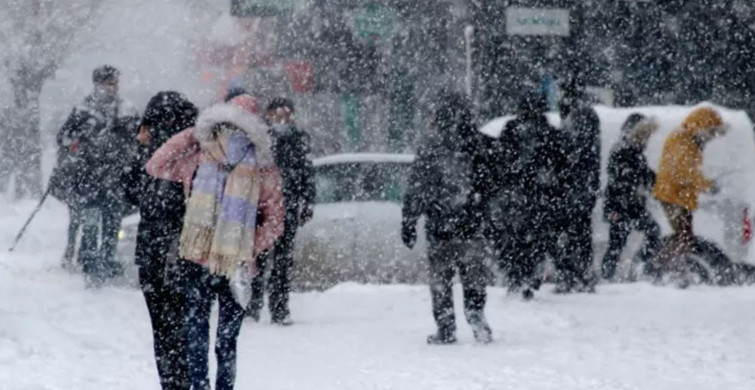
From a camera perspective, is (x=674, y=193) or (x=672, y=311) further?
(x=674, y=193)

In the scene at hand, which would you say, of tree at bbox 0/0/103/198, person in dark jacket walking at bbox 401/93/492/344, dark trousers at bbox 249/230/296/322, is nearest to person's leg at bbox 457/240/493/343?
person in dark jacket walking at bbox 401/93/492/344

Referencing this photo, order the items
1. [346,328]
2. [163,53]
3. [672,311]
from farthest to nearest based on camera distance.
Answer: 1. [163,53]
2. [672,311]
3. [346,328]

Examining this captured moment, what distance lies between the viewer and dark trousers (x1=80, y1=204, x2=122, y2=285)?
43.7ft

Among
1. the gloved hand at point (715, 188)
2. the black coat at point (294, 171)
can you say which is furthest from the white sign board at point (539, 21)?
the black coat at point (294, 171)

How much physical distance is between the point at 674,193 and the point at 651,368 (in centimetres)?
471

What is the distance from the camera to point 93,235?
1361 cm

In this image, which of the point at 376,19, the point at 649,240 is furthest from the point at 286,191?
the point at 376,19

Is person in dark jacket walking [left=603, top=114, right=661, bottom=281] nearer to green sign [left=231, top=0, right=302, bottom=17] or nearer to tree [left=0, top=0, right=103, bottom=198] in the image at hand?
green sign [left=231, top=0, right=302, bottom=17]

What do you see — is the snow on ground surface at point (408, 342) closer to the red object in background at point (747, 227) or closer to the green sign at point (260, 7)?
the red object in background at point (747, 227)

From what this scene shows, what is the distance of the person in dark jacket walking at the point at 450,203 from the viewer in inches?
393

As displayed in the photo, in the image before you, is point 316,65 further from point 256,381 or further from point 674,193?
point 256,381

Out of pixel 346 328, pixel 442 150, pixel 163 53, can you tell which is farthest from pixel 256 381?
pixel 163 53

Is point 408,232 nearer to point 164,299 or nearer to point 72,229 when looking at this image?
point 164,299

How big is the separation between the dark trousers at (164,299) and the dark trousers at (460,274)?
330cm
